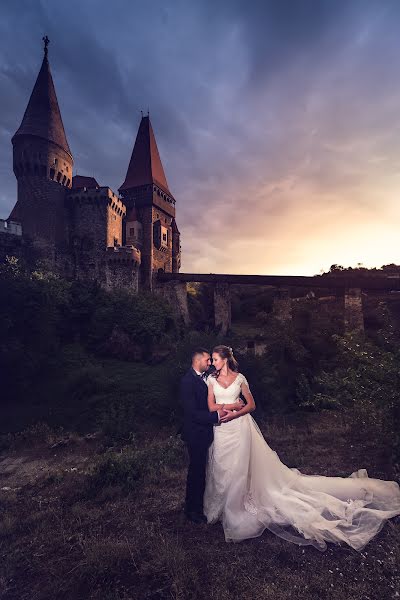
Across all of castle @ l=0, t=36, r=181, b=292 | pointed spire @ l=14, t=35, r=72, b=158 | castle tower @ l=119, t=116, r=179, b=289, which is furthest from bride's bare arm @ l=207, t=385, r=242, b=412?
pointed spire @ l=14, t=35, r=72, b=158

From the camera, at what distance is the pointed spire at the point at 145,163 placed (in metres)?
39.0

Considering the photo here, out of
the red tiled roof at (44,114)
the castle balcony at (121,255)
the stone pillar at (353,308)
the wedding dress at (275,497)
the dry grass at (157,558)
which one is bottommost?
the dry grass at (157,558)

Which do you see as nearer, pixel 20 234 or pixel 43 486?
pixel 43 486

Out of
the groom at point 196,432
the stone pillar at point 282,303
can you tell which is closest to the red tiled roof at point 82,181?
the stone pillar at point 282,303

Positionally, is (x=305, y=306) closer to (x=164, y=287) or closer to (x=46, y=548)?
(x=164, y=287)

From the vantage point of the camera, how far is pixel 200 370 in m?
4.60

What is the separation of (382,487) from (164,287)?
32131mm

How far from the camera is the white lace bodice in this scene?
446 centimetres

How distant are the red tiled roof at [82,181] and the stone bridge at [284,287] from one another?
14.5 m

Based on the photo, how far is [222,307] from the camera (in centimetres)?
3119

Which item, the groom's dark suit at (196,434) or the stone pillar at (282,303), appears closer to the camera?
the groom's dark suit at (196,434)

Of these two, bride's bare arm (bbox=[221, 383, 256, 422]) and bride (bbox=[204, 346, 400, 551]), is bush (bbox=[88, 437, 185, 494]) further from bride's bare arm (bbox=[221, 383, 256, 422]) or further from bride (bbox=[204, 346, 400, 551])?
bride's bare arm (bbox=[221, 383, 256, 422])

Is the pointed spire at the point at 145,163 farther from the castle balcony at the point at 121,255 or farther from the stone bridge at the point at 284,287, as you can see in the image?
the stone bridge at the point at 284,287

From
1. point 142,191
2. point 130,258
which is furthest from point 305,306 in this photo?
point 142,191
